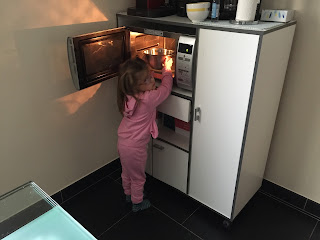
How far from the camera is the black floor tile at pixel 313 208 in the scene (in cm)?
181

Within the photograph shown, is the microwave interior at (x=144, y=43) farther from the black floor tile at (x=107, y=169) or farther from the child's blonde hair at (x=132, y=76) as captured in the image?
the black floor tile at (x=107, y=169)

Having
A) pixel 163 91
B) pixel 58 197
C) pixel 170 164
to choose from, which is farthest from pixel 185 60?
pixel 58 197

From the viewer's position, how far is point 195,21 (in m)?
1.42

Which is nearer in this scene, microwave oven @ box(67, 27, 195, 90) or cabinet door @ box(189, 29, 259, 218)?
cabinet door @ box(189, 29, 259, 218)

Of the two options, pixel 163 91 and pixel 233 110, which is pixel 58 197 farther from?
pixel 233 110

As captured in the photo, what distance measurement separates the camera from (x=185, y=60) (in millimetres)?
1460

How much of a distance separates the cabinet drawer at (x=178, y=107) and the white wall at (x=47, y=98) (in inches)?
18.1

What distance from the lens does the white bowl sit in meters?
1.37

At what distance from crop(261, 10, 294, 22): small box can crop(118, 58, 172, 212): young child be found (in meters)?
0.55

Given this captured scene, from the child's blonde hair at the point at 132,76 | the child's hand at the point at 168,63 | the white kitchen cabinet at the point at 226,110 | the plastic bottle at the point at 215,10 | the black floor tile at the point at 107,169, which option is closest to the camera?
the white kitchen cabinet at the point at 226,110

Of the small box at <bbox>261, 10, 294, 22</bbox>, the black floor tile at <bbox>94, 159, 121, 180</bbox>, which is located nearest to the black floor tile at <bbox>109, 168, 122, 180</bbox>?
the black floor tile at <bbox>94, 159, 121, 180</bbox>

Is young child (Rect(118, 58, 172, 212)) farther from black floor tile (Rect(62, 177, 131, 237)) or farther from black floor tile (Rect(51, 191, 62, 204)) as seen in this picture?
black floor tile (Rect(51, 191, 62, 204))

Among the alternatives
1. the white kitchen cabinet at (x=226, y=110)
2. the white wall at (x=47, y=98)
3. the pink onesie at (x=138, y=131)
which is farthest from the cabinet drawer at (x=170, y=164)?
the white wall at (x=47, y=98)

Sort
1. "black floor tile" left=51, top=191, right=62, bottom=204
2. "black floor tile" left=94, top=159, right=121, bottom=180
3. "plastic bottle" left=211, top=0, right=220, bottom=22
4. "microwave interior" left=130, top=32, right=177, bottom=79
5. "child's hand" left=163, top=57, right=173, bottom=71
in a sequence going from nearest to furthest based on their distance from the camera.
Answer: "plastic bottle" left=211, top=0, right=220, bottom=22 → "child's hand" left=163, top=57, right=173, bottom=71 → "microwave interior" left=130, top=32, right=177, bottom=79 → "black floor tile" left=51, top=191, right=62, bottom=204 → "black floor tile" left=94, top=159, right=121, bottom=180
